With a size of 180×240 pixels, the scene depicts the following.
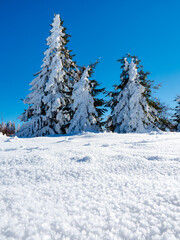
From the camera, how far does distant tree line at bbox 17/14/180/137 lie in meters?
9.45

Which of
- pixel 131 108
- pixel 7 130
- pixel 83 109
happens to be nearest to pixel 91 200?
pixel 83 109

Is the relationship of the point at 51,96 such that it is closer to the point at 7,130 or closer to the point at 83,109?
the point at 83,109

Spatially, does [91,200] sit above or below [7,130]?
below

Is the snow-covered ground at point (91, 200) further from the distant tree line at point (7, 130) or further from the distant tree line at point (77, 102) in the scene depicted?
the distant tree line at point (7, 130)

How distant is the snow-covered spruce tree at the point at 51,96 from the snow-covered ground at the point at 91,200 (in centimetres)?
836

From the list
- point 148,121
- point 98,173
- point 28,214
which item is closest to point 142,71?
point 148,121

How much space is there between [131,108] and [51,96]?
5822mm

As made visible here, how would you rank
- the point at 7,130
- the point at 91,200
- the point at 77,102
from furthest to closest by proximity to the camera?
the point at 7,130 < the point at 77,102 < the point at 91,200

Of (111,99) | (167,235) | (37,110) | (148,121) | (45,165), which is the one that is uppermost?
(111,99)

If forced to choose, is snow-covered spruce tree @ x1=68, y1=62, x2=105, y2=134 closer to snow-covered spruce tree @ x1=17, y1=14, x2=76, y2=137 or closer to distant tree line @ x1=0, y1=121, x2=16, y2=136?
snow-covered spruce tree @ x1=17, y1=14, x2=76, y2=137

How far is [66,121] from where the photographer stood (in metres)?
10.5

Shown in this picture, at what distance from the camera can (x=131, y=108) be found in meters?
9.88

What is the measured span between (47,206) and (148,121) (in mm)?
9813

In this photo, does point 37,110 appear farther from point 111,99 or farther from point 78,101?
point 111,99
